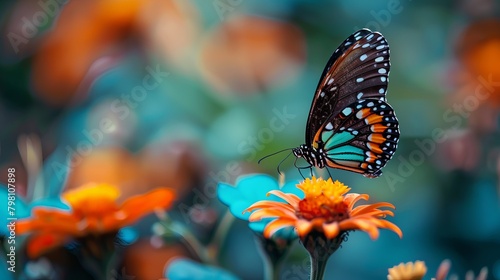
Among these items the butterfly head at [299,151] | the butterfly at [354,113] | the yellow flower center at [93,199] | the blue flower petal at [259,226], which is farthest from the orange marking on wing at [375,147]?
the yellow flower center at [93,199]

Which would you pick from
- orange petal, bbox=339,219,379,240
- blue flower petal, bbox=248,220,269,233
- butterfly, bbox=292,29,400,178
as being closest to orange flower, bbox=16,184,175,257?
blue flower petal, bbox=248,220,269,233

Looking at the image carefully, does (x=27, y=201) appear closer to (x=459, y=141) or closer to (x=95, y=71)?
(x=95, y=71)

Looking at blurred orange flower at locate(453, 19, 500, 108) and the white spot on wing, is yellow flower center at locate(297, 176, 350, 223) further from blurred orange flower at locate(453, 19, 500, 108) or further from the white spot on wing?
blurred orange flower at locate(453, 19, 500, 108)

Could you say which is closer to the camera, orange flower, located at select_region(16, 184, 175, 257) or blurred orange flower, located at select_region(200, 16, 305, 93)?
orange flower, located at select_region(16, 184, 175, 257)

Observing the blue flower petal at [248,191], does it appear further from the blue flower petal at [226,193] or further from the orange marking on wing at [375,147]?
the orange marking on wing at [375,147]

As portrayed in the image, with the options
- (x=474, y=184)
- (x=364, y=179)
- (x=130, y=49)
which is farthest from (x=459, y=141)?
(x=130, y=49)

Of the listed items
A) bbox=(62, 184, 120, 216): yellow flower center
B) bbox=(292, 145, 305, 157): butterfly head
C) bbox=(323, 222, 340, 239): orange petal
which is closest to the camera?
bbox=(323, 222, 340, 239): orange petal
